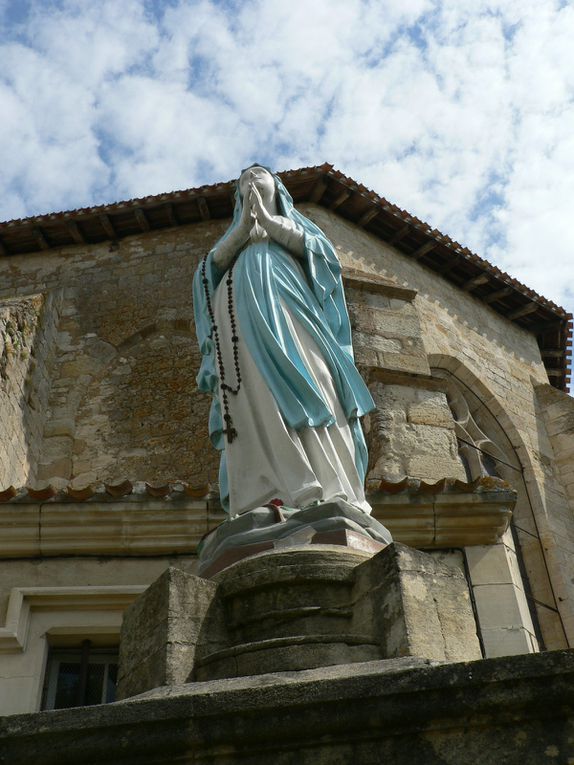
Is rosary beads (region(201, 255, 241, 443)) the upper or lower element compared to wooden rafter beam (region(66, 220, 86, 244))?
lower

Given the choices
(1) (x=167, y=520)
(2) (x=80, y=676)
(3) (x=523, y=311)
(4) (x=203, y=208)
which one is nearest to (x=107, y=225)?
(4) (x=203, y=208)

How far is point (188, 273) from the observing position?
1166 centimetres

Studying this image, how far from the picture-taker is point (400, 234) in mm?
12078

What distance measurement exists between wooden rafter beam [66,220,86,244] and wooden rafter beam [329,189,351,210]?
310 centimetres

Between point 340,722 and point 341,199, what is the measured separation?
383 inches

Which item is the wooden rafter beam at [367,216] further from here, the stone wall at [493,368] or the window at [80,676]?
the window at [80,676]

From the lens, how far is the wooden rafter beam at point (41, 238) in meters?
12.1

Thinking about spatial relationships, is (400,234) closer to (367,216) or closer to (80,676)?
(367,216)

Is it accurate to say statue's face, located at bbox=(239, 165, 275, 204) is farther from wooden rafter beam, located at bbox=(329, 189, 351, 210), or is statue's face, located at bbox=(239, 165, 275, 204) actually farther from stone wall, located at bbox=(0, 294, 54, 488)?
wooden rafter beam, located at bbox=(329, 189, 351, 210)

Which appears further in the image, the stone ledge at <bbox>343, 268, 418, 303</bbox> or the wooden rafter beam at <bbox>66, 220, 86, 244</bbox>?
the wooden rafter beam at <bbox>66, 220, 86, 244</bbox>

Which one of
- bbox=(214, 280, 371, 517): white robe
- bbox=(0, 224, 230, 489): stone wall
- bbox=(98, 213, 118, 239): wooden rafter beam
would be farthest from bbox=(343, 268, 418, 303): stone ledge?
bbox=(214, 280, 371, 517): white robe

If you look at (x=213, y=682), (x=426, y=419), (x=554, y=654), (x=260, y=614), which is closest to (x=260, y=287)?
(x=260, y=614)

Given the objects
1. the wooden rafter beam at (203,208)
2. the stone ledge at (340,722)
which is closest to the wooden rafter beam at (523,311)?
the wooden rafter beam at (203,208)

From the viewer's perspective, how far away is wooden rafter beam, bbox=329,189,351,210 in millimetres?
11703
